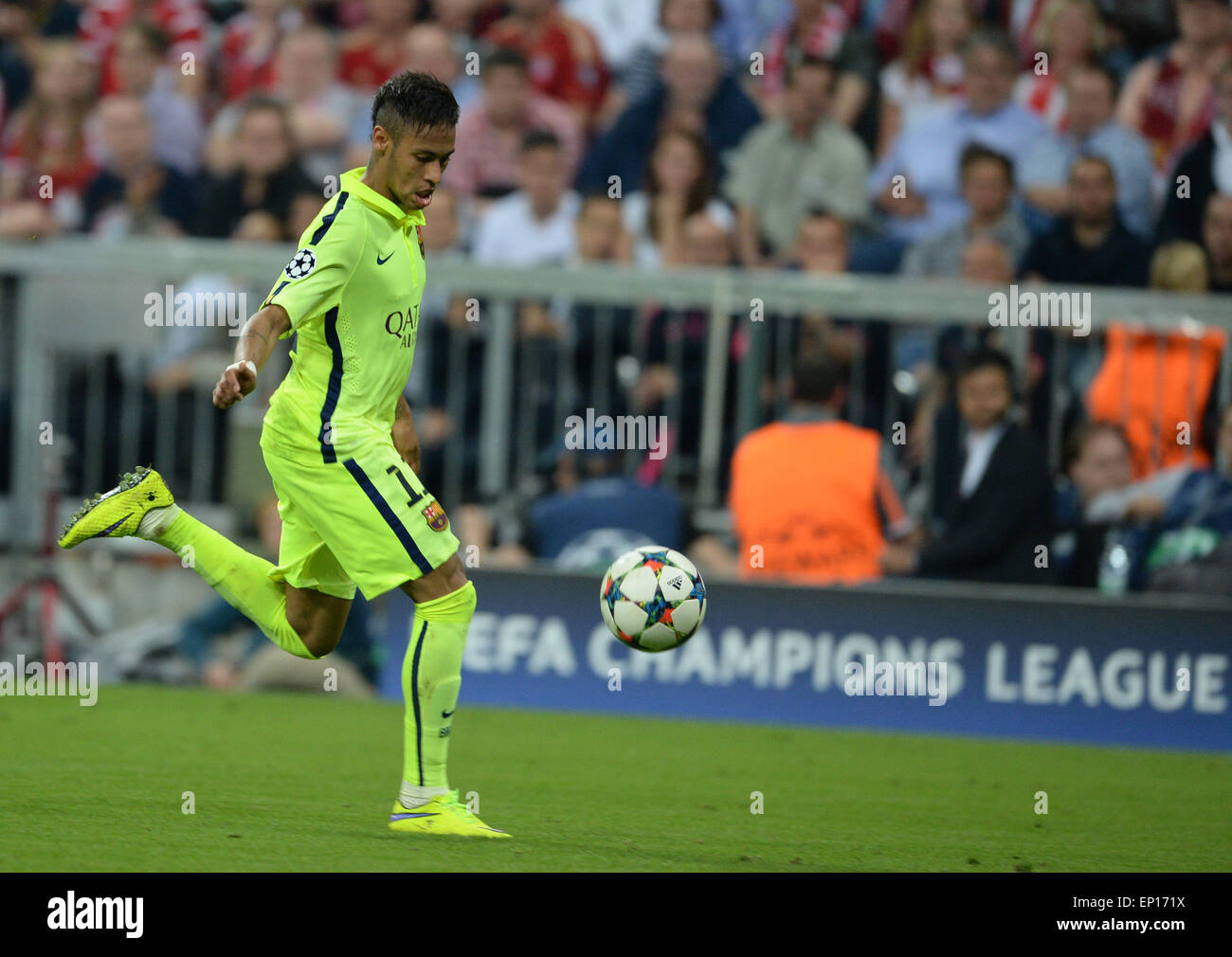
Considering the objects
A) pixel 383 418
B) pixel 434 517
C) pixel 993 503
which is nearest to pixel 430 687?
pixel 434 517

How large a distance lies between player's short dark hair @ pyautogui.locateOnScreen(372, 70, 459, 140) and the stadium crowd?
16.3 feet

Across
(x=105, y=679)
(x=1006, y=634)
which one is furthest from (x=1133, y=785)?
(x=105, y=679)

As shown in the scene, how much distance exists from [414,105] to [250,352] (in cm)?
108

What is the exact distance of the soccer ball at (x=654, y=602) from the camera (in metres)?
7.29

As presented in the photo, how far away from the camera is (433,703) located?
6418mm

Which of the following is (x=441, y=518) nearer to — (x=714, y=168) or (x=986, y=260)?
(x=986, y=260)

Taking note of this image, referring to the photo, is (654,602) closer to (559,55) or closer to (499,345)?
(499,345)

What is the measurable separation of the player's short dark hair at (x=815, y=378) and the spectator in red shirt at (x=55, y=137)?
6.83 metres

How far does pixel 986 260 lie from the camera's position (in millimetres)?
12656

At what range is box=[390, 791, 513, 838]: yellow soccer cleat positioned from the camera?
6379 millimetres

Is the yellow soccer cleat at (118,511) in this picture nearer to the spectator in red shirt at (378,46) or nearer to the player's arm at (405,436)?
the player's arm at (405,436)

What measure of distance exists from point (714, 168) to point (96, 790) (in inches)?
327

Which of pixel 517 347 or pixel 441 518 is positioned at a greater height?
pixel 517 347
